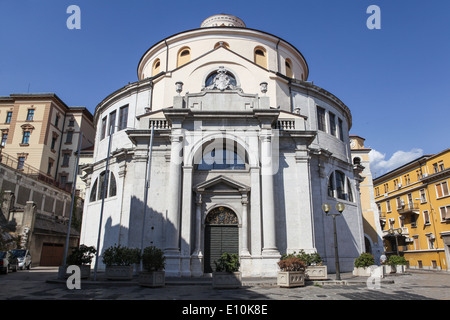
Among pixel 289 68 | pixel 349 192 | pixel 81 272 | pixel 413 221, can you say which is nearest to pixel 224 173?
pixel 81 272

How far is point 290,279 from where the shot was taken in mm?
15359

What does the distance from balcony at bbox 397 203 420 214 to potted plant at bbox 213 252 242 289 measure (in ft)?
137

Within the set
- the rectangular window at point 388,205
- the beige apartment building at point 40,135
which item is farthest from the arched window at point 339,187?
the beige apartment building at point 40,135

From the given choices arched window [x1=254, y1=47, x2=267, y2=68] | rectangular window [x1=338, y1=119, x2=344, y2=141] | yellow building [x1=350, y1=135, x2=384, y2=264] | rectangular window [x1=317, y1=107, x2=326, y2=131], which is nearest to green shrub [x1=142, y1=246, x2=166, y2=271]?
rectangular window [x1=317, y1=107, x2=326, y2=131]

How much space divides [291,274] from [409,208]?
1596 inches

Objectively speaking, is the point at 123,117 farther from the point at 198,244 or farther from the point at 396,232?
the point at 396,232

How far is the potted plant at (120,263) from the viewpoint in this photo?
18016mm

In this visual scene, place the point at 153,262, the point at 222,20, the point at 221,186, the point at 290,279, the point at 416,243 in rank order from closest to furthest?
1. the point at 290,279
2. the point at 153,262
3. the point at 221,186
4. the point at 222,20
5. the point at 416,243

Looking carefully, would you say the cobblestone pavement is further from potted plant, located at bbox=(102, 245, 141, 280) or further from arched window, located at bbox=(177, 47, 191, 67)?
arched window, located at bbox=(177, 47, 191, 67)

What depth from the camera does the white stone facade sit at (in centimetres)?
2117

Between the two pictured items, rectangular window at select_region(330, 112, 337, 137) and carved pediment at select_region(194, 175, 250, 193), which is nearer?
carved pediment at select_region(194, 175, 250, 193)
